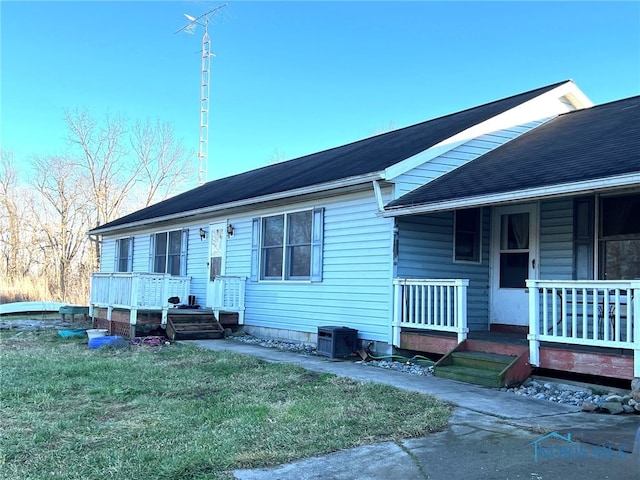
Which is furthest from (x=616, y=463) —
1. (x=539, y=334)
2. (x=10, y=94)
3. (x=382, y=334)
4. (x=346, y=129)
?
(x=346, y=129)

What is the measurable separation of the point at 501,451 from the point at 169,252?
12370 mm

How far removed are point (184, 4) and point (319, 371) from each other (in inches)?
864

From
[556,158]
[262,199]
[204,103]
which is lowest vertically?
[262,199]

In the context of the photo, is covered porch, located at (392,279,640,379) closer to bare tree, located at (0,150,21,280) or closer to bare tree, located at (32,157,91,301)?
bare tree, located at (32,157,91,301)

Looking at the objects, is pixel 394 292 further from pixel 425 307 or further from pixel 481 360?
pixel 481 360

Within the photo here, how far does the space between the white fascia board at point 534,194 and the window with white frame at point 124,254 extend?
1130 centimetres

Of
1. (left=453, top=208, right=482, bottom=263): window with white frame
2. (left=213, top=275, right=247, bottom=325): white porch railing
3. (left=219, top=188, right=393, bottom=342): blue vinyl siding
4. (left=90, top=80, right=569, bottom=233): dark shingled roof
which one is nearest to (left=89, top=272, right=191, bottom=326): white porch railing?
(left=213, top=275, right=247, bottom=325): white porch railing

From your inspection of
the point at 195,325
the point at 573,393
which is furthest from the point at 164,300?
the point at 573,393

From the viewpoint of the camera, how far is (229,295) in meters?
12.0

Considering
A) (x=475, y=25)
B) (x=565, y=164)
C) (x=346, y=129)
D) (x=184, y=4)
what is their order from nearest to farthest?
1. (x=565, y=164)
2. (x=475, y=25)
3. (x=184, y=4)
4. (x=346, y=129)

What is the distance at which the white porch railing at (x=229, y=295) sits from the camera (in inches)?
465

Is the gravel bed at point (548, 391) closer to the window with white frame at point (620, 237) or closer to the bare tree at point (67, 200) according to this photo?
the window with white frame at point (620, 237)

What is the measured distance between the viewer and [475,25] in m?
17.3

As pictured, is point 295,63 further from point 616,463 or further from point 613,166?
point 616,463
